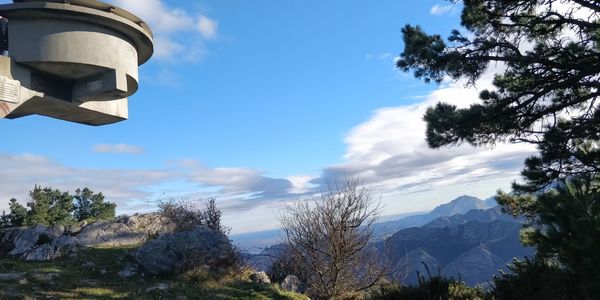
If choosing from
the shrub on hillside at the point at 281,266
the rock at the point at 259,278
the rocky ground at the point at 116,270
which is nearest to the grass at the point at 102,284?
the rocky ground at the point at 116,270

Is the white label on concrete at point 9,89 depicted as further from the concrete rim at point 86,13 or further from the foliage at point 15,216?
the foliage at point 15,216

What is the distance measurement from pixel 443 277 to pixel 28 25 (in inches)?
420

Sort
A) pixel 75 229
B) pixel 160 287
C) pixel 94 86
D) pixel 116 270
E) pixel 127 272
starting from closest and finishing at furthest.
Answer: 1. pixel 94 86
2. pixel 160 287
3. pixel 127 272
4. pixel 116 270
5. pixel 75 229

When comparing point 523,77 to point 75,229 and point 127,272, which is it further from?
point 75,229

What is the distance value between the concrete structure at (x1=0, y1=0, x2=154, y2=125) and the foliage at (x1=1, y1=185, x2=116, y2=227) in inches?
Answer: 842

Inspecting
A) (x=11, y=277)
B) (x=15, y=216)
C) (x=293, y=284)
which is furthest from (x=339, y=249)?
(x=15, y=216)

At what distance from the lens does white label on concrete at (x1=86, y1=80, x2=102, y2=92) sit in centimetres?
1114

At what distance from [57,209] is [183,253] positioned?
85.3ft

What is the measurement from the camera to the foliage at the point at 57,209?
102 ft

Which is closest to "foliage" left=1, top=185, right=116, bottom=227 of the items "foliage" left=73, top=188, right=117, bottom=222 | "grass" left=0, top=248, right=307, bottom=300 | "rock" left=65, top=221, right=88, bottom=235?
"foliage" left=73, top=188, right=117, bottom=222

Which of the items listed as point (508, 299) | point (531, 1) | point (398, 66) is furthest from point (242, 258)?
point (531, 1)

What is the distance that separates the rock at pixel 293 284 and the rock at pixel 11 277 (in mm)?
8137

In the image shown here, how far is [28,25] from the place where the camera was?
10.3m

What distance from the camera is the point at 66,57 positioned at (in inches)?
409
